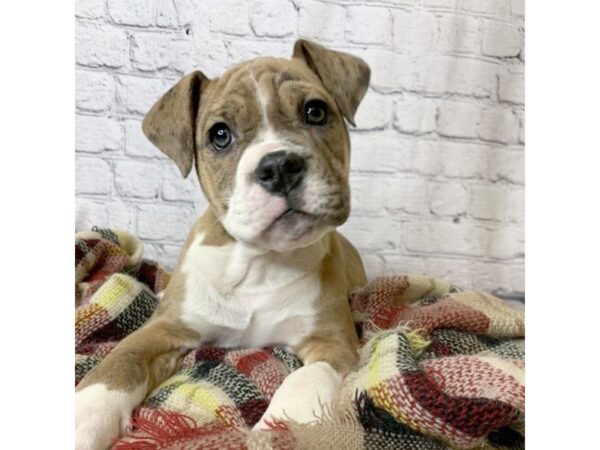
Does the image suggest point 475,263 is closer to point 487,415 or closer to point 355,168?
point 355,168

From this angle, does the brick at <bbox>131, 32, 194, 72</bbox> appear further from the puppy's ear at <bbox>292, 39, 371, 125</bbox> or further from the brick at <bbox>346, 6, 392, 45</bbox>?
the brick at <bbox>346, 6, 392, 45</bbox>

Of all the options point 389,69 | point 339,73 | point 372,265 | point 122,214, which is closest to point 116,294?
point 122,214

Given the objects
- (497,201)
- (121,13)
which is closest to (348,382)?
(497,201)

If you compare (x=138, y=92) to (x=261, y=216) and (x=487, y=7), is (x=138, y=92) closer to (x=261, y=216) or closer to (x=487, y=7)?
(x=261, y=216)

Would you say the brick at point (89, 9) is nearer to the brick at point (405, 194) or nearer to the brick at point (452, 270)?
the brick at point (405, 194)

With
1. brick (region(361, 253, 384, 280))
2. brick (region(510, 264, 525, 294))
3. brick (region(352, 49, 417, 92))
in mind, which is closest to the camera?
brick (region(510, 264, 525, 294))

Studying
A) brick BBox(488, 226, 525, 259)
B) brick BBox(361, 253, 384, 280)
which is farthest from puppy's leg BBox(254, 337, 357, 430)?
brick BBox(361, 253, 384, 280)
